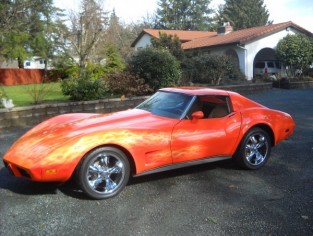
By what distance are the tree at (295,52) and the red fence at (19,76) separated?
20292 mm

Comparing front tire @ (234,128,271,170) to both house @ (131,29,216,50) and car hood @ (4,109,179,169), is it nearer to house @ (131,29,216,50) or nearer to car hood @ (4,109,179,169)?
car hood @ (4,109,179,169)

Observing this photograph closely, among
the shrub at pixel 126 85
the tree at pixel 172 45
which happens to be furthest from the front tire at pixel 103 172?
the tree at pixel 172 45

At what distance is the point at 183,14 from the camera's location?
59.0 metres

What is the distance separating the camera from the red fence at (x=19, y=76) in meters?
29.8

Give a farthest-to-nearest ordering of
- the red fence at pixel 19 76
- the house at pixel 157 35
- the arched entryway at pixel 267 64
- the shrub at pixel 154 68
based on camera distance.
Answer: the house at pixel 157 35 < the red fence at pixel 19 76 < the arched entryway at pixel 267 64 < the shrub at pixel 154 68

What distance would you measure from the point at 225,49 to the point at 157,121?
69.0ft

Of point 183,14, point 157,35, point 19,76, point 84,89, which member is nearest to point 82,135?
point 84,89

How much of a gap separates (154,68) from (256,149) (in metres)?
7.79

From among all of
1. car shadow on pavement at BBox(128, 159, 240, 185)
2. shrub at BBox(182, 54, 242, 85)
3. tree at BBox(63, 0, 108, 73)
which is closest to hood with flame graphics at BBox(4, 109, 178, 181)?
car shadow on pavement at BBox(128, 159, 240, 185)

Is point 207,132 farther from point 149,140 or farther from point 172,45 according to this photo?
point 172,45

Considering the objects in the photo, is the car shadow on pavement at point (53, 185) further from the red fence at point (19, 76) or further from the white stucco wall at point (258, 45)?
the red fence at point (19, 76)

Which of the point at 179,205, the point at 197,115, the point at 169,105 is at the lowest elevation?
the point at 179,205

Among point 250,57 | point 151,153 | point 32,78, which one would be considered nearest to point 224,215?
point 151,153

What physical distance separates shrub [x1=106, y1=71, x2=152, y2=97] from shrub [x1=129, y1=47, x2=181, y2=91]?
45 centimetres
